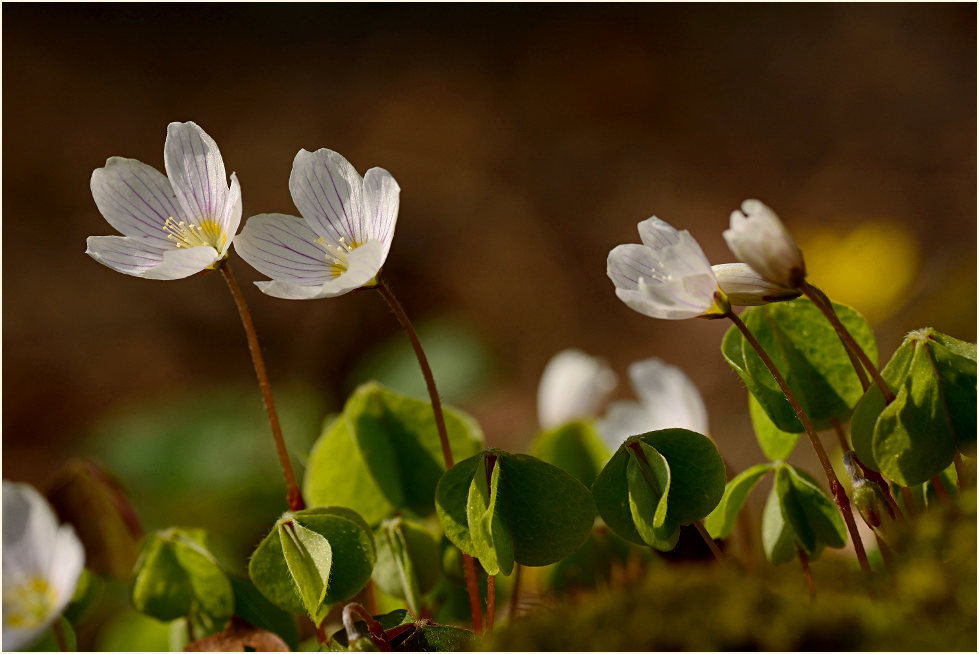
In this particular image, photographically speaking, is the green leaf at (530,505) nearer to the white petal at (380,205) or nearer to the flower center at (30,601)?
the white petal at (380,205)

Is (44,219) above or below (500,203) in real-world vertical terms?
above

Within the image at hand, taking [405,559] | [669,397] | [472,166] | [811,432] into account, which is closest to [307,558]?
[405,559]

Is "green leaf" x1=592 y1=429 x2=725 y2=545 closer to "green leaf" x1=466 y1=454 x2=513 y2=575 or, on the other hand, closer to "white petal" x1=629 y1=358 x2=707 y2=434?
"green leaf" x1=466 y1=454 x2=513 y2=575

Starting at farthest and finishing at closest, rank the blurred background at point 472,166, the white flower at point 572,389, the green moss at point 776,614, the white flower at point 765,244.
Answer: the blurred background at point 472,166 < the white flower at point 572,389 < the white flower at point 765,244 < the green moss at point 776,614

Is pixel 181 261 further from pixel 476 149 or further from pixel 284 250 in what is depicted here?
pixel 476 149

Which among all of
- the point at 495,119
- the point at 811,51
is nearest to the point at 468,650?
the point at 495,119

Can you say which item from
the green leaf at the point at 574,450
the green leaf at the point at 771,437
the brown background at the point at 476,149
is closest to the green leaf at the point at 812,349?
the green leaf at the point at 771,437

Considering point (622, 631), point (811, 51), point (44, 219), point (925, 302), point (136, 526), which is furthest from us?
point (811, 51)

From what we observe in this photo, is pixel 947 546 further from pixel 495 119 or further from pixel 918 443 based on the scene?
pixel 495 119
